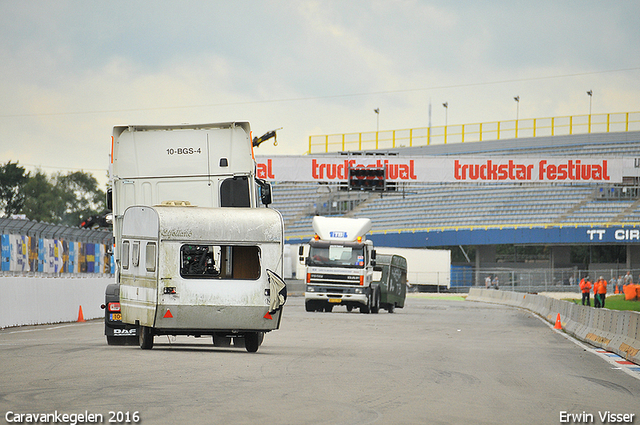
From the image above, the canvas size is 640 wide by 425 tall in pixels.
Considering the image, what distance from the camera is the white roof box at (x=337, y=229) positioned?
3484 cm

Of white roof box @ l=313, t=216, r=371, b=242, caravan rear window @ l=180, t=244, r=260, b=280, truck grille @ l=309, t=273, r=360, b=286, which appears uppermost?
caravan rear window @ l=180, t=244, r=260, b=280

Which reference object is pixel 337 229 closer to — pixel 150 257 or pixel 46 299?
pixel 46 299

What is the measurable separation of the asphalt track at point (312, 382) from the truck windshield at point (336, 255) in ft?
50.3

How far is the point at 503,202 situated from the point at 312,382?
206ft

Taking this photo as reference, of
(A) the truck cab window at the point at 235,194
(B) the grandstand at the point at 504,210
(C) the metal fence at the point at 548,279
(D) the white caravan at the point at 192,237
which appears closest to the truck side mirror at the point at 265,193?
(D) the white caravan at the point at 192,237

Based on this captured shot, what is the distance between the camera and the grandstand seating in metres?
68.9

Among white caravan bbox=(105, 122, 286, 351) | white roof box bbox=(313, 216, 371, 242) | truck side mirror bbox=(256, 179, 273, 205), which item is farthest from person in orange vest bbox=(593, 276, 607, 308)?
white caravan bbox=(105, 122, 286, 351)

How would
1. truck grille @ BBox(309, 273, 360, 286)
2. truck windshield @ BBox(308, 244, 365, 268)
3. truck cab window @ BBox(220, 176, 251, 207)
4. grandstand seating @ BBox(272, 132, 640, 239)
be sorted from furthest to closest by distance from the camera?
grandstand seating @ BBox(272, 132, 640, 239) < truck grille @ BBox(309, 273, 360, 286) < truck windshield @ BBox(308, 244, 365, 268) < truck cab window @ BBox(220, 176, 251, 207)

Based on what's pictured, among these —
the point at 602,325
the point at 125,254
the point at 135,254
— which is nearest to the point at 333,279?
the point at 602,325

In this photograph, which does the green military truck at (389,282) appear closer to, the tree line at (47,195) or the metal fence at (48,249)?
the metal fence at (48,249)

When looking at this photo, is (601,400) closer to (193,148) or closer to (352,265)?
(193,148)

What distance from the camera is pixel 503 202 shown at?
72250 mm

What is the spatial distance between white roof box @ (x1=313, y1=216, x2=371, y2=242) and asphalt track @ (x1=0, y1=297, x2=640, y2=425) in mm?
15413

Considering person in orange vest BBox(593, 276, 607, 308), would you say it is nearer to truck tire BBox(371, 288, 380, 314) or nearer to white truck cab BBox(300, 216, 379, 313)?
truck tire BBox(371, 288, 380, 314)
